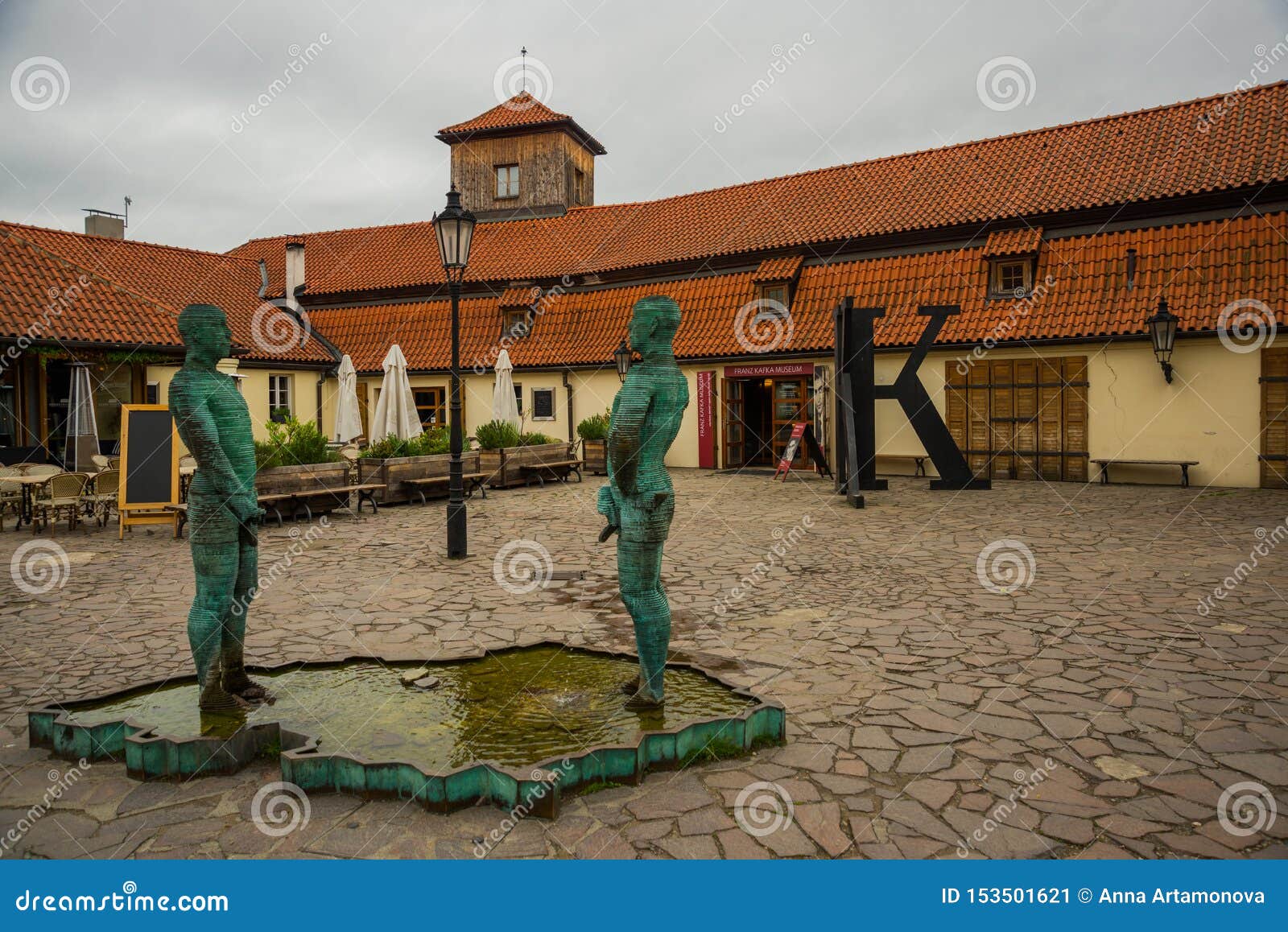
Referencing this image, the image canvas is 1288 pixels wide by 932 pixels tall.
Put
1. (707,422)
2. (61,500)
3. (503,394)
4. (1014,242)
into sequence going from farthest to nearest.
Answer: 1. (707,422)
2. (503,394)
3. (1014,242)
4. (61,500)

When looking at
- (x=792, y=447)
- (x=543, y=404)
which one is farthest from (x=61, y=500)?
(x=543, y=404)

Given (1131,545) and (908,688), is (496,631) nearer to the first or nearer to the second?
(908,688)

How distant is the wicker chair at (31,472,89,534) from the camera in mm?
11727

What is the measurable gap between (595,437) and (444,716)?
674 inches

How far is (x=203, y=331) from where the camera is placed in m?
4.41

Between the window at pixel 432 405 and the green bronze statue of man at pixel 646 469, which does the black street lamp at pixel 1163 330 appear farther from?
the window at pixel 432 405

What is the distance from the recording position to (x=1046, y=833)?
329 cm

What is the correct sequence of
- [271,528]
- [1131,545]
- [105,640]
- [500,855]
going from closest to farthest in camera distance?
[500,855]
[105,640]
[1131,545]
[271,528]

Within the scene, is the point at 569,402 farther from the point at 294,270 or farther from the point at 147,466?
the point at 147,466

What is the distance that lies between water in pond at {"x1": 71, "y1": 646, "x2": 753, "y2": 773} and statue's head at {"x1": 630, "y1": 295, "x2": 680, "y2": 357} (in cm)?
202

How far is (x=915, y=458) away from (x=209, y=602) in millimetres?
17298

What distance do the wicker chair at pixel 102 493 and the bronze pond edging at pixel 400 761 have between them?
9.12 meters

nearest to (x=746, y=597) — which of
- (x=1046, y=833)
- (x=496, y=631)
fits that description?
(x=496, y=631)

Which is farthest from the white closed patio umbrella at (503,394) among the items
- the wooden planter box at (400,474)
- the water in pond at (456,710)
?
the water in pond at (456,710)
